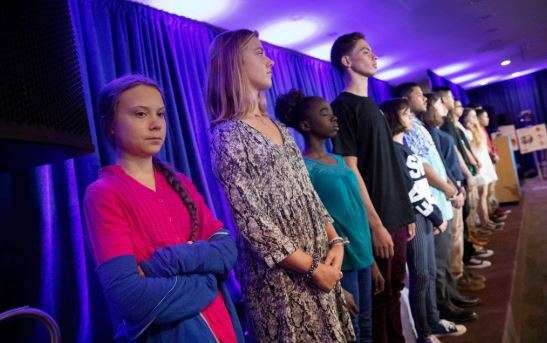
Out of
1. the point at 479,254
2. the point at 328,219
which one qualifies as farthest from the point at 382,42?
the point at 328,219

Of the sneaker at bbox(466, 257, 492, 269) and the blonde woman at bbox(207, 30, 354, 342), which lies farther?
the sneaker at bbox(466, 257, 492, 269)

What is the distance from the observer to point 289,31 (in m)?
3.92

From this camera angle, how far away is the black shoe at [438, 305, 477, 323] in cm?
239

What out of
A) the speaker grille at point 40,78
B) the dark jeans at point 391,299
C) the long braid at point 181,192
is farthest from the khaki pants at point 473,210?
the speaker grille at point 40,78

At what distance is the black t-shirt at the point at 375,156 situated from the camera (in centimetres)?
180

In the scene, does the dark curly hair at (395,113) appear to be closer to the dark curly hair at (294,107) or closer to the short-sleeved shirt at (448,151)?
the dark curly hair at (294,107)

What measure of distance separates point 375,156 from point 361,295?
1.94 ft

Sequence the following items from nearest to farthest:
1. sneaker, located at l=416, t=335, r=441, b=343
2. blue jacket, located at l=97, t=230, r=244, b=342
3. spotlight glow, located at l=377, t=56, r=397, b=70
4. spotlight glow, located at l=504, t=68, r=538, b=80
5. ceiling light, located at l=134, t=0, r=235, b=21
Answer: blue jacket, located at l=97, t=230, r=244, b=342 < sneaker, located at l=416, t=335, r=441, b=343 < ceiling light, located at l=134, t=0, r=235, b=21 < spotlight glow, located at l=377, t=56, r=397, b=70 < spotlight glow, located at l=504, t=68, r=538, b=80

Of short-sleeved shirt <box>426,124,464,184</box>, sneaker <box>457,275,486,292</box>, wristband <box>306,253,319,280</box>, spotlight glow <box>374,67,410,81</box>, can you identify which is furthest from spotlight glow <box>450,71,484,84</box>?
wristband <box>306,253,319,280</box>

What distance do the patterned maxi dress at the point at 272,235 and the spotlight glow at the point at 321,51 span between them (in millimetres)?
3569

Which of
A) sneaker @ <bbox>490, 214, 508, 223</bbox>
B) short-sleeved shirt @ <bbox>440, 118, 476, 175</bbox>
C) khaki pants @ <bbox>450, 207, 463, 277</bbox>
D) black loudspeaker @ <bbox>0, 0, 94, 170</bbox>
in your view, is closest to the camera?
black loudspeaker @ <bbox>0, 0, 94, 170</bbox>

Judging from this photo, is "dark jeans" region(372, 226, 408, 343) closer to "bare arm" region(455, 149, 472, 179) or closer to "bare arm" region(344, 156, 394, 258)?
"bare arm" region(344, 156, 394, 258)

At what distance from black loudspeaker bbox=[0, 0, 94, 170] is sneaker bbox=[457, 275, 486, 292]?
9.64 ft

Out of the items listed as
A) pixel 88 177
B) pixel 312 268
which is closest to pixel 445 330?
pixel 312 268
